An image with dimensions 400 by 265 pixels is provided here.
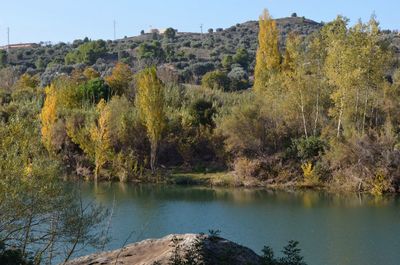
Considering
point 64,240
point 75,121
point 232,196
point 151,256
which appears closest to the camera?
point 64,240

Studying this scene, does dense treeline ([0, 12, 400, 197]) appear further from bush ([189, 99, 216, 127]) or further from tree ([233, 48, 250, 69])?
tree ([233, 48, 250, 69])

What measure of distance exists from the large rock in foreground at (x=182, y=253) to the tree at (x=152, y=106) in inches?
1055

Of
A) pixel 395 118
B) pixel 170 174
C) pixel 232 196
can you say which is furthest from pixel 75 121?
pixel 395 118

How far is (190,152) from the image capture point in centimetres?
4681

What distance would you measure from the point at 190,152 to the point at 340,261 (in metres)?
25.6

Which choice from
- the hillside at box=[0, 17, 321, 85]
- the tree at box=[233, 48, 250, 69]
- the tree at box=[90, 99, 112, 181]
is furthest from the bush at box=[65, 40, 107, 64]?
the tree at box=[90, 99, 112, 181]

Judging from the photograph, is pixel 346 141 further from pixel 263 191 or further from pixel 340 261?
pixel 340 261

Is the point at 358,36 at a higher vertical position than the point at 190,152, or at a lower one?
higher

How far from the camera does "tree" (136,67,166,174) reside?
43.7 meters

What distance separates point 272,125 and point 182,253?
99.8 feet

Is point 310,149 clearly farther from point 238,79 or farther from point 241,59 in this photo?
point 241,59

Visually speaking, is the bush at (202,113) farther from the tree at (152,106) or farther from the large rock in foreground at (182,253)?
the large rock in foreground at (182,253)

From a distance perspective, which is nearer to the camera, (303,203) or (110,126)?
(303,203)

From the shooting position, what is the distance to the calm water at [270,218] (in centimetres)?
2384
